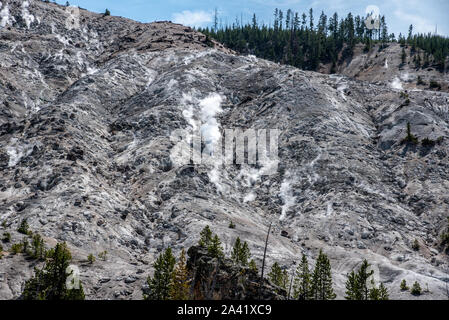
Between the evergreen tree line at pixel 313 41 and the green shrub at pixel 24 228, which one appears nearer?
the green shrub at pixel 24 228

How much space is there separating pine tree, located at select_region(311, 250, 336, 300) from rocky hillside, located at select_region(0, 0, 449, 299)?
6534 mm

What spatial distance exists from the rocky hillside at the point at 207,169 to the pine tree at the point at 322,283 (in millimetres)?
6534

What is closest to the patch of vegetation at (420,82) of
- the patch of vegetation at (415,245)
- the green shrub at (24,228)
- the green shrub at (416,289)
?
the patch of vegetation at (415,245)

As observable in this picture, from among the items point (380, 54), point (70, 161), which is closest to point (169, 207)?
point (70, 161)

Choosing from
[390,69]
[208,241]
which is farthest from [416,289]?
[390,69]

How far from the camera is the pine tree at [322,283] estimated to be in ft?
102

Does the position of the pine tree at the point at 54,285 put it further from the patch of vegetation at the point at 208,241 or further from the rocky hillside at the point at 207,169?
the patch of vegetation at the point at 208,241

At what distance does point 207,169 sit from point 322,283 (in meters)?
27.6

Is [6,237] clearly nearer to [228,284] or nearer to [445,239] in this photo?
[228,284]

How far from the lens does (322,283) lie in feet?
108

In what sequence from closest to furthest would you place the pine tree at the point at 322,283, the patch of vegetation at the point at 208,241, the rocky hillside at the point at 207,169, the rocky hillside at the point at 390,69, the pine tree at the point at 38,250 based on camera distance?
the patch of vegetation at the point at 208,241 → the pine tree at the point at 322,283 → the pine tree at the point at 38,250 → the rocky hillside at the point at 207,169 → the rocky hillside at the point at 390,69

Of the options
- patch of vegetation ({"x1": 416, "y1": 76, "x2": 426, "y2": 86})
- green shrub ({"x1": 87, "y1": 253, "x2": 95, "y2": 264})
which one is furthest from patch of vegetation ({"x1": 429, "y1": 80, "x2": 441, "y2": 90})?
green shrub ({"x1": 87, "y1": 253, "x2": 95, "y2": 264})

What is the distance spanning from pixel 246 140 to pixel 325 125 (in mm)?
13101
